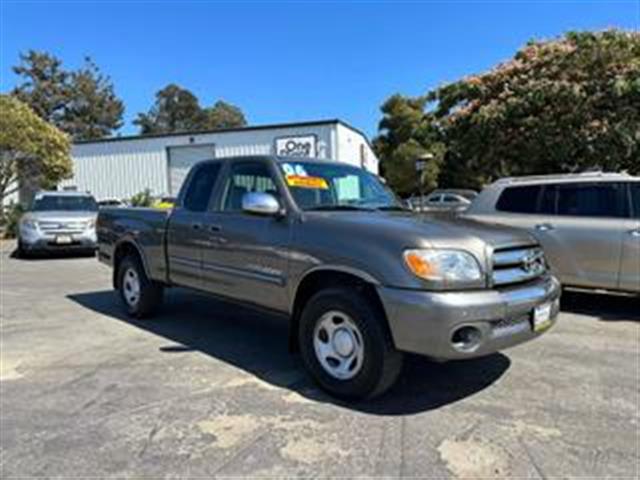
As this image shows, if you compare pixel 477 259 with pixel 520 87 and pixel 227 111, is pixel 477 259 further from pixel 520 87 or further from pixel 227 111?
pixel 227 111

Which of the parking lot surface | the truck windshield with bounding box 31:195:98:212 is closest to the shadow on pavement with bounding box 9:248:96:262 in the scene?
the truck windshield with bounding box 31:195:98:212

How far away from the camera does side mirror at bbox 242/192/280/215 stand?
533 cm

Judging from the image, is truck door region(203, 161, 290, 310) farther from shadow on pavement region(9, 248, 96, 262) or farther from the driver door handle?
shadow on pavement region(9, 248, 96, 262)

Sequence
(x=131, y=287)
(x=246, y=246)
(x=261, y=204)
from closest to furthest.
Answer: (x=261, y=204) < (x=246, y=246) < (x=131, y=287)

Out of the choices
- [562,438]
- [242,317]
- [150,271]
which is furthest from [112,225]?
[562,438]

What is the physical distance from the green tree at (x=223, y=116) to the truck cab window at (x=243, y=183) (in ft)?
252

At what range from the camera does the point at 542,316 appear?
4.91 meters

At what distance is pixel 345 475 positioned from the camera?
366 cm

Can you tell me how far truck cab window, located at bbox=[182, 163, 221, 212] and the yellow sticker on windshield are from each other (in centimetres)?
115

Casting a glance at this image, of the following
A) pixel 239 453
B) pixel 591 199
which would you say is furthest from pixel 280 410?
pixel 591 199

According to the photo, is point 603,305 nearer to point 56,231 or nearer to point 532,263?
point 532,263

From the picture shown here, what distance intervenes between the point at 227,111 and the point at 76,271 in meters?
75.2

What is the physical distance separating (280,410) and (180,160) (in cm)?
2816

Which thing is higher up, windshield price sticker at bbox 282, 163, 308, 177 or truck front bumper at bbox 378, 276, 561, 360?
windshield price sticker at bbox 282, 163, 308, 177
